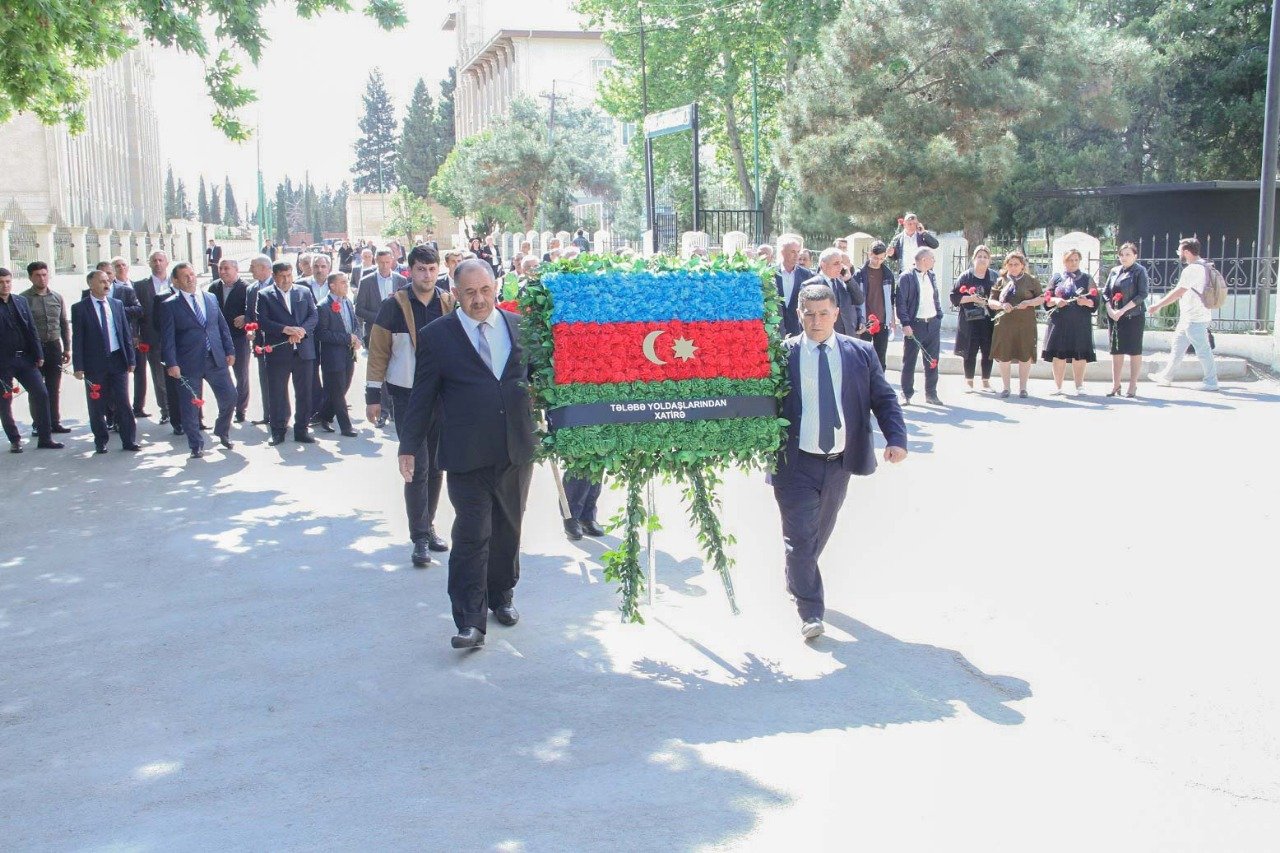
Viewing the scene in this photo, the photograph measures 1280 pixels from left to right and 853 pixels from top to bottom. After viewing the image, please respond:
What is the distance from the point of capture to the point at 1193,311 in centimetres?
1536

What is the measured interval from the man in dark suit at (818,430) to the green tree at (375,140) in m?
130

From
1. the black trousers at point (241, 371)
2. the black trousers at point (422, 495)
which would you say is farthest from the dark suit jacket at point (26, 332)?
the black trousers at point (422, 495)

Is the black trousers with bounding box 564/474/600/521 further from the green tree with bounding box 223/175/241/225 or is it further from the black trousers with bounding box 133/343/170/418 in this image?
the green tree with bounding box 223/175/241/225

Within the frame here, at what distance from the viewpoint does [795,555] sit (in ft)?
20.8

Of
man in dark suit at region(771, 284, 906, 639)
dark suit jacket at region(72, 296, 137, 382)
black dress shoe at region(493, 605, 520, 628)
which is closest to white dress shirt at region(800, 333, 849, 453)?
man in dark suit at region(771, 284, 906, 639)

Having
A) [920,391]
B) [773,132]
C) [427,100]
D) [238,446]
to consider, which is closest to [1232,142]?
[773,132]

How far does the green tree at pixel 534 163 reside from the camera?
6012cm

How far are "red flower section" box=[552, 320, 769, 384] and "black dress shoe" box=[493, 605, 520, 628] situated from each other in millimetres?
1367

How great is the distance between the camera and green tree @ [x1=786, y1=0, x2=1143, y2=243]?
2936 cm

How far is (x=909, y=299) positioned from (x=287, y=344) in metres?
7.02

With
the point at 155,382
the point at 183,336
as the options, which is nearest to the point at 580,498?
the point at 183,336

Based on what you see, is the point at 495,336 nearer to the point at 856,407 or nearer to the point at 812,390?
the point at 812,390

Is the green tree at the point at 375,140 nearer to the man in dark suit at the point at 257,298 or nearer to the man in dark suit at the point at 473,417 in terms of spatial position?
the man in dark suit at the point at 257,298

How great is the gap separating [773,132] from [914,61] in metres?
17.2
